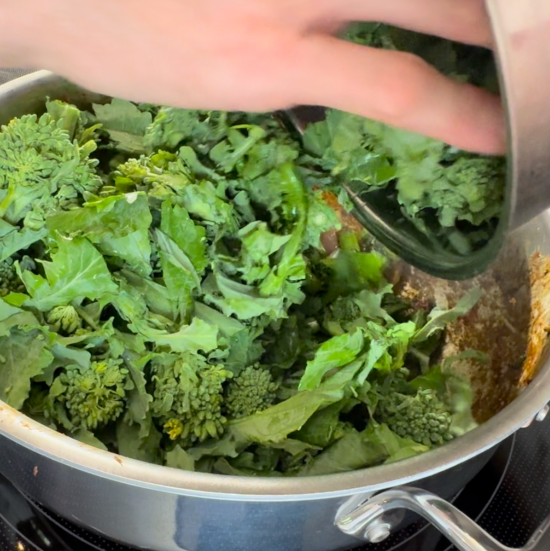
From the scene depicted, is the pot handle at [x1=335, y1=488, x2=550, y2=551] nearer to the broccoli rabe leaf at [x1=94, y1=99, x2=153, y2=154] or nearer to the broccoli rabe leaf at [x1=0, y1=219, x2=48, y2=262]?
the broccoli rabe leaf at [x1=0, y1=219, x2=48, y2=262]

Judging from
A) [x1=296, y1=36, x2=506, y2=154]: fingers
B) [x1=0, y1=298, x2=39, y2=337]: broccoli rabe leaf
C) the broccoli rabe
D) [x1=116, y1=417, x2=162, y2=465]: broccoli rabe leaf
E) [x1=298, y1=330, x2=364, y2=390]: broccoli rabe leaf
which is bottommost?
[x1=116, y1=417, x2=162, y2=465]: broccoli rabe leaf

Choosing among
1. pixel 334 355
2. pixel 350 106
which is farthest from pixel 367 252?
pixel 350 106

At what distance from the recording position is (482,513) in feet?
2.89

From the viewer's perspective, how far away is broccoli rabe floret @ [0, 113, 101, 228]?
89 centimetres

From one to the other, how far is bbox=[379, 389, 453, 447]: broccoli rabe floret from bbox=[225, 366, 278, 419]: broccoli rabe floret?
0.17 m

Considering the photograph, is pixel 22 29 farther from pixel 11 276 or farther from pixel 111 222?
pixel 11 276

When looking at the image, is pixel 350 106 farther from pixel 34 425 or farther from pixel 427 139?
pixel 34 425

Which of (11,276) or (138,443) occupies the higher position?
(11,276)

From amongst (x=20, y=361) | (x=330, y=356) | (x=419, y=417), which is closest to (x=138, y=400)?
(x=20, y=361)

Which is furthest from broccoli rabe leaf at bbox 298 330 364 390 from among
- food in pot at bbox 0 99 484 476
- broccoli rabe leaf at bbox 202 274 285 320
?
broccoli rabe leaf at bbox 202 274 285 320

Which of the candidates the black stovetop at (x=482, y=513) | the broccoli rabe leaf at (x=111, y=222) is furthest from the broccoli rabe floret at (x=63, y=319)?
the black stovetop at (x=482, y=513)

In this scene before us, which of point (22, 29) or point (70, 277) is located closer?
point (22, 29)

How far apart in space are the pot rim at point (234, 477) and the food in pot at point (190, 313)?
0.16 m

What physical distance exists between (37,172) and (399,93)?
58 cm
